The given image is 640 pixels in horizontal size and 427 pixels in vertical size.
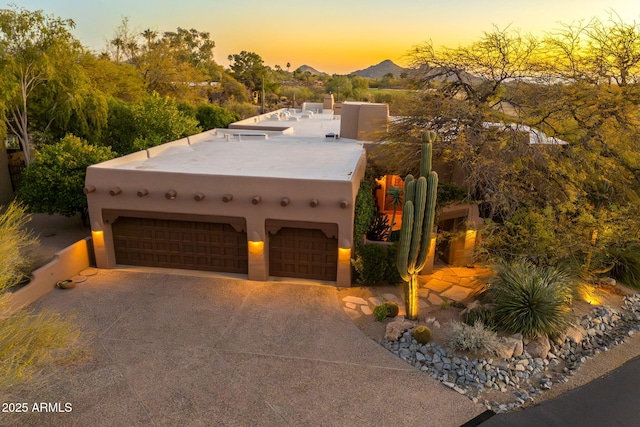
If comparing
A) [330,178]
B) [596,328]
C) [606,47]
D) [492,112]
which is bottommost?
[596,328]

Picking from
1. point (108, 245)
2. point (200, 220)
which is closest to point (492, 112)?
point (200, 220)

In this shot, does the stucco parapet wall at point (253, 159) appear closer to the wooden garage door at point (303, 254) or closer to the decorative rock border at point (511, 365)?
the wooden garage door at point (303, 254)

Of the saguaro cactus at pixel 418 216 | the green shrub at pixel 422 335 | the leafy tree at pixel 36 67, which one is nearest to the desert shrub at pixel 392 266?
the saguaro cactus at pixel 418 216

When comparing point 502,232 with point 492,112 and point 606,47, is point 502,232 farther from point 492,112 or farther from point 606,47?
point 606,47

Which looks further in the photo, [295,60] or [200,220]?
[295,60]

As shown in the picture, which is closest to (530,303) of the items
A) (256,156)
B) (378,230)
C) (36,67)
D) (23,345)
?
(378,230)

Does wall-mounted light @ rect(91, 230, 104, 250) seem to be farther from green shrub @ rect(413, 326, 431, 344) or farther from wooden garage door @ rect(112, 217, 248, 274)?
green shrub @ rect(413, 326, 431, 344)

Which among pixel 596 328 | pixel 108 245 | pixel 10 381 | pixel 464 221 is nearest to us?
pixel 10 381

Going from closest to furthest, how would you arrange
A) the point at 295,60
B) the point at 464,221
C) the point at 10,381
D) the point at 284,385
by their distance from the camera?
1. the point at 10,381
2. the point at 284,385
3. the point at 464,221
4. the point at 295,60
